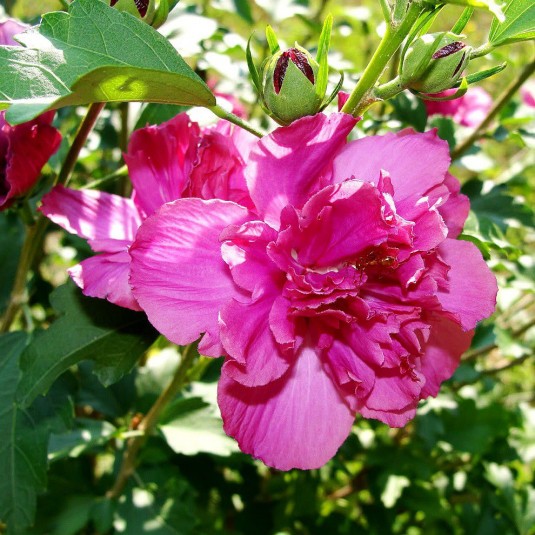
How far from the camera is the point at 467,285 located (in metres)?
0.64

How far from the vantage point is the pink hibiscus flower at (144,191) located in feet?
2.03

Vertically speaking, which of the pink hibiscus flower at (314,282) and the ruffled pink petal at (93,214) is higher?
the pink hibiscus flower at (314,282)

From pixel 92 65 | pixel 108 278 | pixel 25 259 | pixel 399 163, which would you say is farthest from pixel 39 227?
pixel 399 163

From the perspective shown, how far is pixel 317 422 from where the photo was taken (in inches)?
24.2

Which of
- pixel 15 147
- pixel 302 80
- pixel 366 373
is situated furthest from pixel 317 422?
pixel 15 147

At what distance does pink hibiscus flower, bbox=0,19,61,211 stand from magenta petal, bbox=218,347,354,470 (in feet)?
1.11

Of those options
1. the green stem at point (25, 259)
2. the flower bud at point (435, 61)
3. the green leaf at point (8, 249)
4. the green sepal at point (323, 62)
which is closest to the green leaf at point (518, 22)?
the flower bud at point (435, 61)

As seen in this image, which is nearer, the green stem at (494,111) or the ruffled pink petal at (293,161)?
the ruffled pink petal at (293,161)

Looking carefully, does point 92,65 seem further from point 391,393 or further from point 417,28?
point 391,393

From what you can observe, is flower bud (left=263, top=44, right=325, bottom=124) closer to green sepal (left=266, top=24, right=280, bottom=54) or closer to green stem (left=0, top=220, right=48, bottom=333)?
green sepal (left=266, top=24, right=280, bottom=54)

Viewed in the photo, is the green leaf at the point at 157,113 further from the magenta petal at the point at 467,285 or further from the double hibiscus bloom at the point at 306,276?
the magenta petal at the point at 467,285

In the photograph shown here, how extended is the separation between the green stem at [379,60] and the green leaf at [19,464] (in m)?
0.55

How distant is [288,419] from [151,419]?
12.4 inches

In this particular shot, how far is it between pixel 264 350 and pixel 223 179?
6.3 inches
